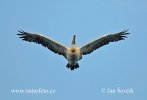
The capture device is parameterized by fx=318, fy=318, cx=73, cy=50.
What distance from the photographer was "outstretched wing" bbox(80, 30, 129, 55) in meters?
19.9

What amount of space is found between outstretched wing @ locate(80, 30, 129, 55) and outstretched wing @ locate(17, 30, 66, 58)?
1327mm

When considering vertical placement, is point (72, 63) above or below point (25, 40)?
below

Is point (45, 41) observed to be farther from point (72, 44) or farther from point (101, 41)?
point (101, 41)

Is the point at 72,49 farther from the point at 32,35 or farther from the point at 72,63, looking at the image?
the point at 32,35

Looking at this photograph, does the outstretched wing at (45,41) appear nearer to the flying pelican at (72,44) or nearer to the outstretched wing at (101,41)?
the flying pelican at (72,44)

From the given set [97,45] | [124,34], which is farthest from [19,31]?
[124,34]

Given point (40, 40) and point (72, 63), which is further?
point (40, 40)

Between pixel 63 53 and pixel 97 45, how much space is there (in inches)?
87.0

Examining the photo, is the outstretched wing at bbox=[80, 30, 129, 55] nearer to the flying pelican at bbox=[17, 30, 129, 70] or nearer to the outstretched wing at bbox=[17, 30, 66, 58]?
the flying pelican at bbox=[17, 30, 129, 70]

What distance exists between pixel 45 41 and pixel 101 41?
3.54 meters

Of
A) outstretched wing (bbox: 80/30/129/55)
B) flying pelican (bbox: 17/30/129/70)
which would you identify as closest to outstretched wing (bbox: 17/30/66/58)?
flying pelican (bbox: 17/30/129/70)

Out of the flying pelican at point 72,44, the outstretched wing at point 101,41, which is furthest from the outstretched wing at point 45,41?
the outstretched wing at point 101,41

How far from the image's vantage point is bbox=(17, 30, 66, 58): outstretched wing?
2009cm

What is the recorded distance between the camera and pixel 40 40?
20.2 meters
